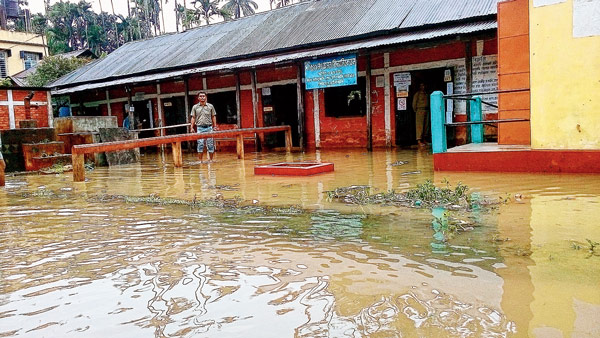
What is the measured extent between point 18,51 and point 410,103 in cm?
3231

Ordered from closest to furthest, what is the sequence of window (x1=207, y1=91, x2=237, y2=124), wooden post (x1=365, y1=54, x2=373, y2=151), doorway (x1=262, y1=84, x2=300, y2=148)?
1. wooden post (x1=365, y1=54, x2=373, y2=151)
2. doorway (x1=262, y1=84, x2=300, y2=148)
3. window (x1=207, y1=91, x2=237, y2=124)

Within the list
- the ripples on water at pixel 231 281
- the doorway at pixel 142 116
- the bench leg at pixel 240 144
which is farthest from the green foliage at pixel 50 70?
the ripples on water at pixel 231 281

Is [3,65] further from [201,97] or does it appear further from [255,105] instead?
[201,97]

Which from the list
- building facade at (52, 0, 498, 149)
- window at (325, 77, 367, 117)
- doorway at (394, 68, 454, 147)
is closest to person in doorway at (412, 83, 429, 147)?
doorway at (394, 68, 454, 147)

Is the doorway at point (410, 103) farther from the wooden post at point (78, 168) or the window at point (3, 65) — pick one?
the window at point (3, 65)

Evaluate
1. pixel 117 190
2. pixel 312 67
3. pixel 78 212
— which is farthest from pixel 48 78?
pixel 78 212

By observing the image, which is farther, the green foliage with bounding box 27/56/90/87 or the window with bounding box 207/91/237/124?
the green foliage with bounding box 27/56/90/87

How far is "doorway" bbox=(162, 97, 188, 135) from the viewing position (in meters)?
18.1

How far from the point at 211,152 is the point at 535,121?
278 inches

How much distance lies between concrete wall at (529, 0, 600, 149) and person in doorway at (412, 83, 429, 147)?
6563 millimetres

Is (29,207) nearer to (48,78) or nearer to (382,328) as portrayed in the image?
(382,328)

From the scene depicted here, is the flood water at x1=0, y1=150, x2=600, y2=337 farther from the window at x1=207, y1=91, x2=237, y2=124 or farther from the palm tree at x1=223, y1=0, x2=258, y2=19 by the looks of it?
the palm tree at x1=223, y1=0, x2=258, y2=19

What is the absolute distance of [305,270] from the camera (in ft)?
8.96

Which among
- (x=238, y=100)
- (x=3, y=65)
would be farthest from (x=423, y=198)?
(x=3, y=65)
